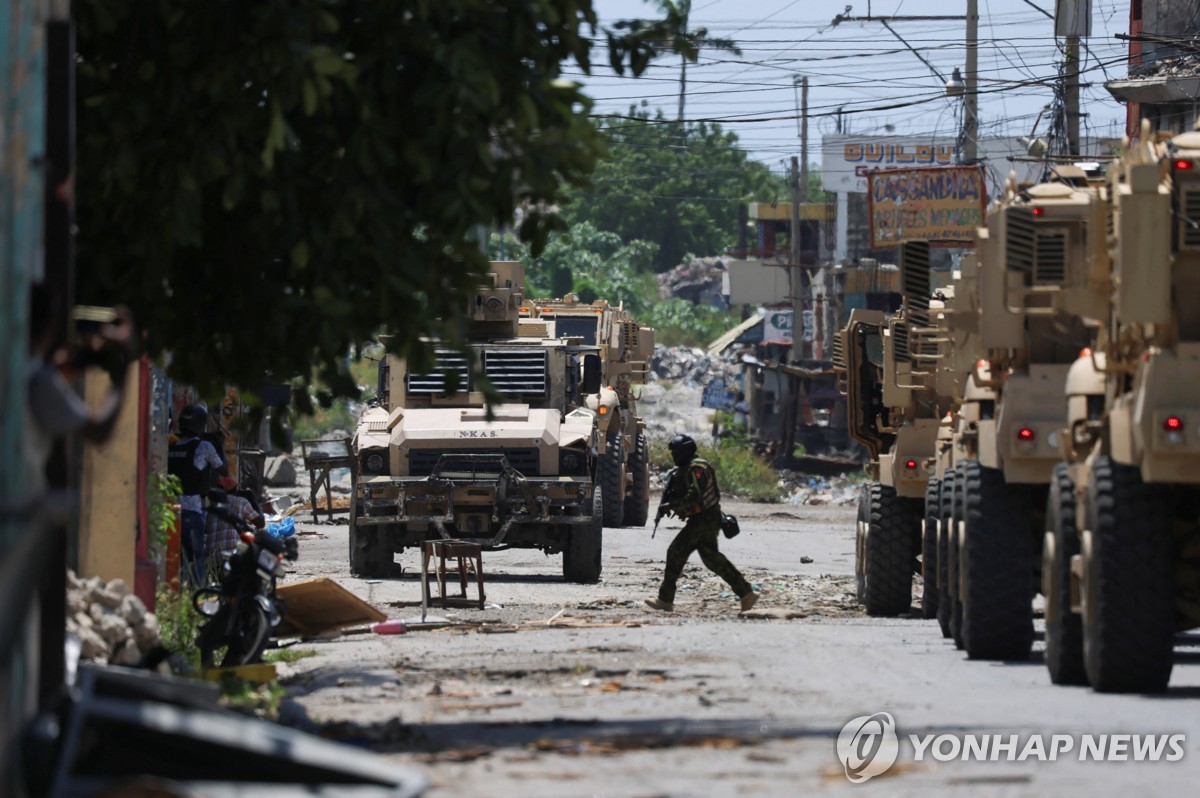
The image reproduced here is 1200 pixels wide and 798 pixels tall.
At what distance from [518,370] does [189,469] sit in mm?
6491

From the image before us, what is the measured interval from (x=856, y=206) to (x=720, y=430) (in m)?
10.4

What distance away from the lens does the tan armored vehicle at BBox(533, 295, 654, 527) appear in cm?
2661

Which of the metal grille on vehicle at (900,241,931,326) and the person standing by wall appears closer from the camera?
the person standing by wall

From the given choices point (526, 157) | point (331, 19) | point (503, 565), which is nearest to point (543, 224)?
point (526, 157)

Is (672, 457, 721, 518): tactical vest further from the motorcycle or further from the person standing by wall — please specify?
the motorcycle

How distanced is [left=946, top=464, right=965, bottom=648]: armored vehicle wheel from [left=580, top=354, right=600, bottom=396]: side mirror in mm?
8325

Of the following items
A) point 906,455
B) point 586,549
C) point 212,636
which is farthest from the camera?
point 586,549

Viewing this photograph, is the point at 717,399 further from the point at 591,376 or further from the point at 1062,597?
the point at 1062,597

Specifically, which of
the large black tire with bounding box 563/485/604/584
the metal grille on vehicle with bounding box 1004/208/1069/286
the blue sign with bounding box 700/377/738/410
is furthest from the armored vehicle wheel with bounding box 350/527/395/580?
the blue sign with bounding box 700/377/738/410

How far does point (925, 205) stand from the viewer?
129 feet

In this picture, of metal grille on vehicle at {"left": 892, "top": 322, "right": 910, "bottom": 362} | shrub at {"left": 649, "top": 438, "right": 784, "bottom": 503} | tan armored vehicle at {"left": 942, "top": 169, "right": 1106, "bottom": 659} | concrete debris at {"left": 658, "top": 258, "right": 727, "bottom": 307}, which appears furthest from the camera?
concrete debris at {"left": 658, "top": 258, "right": 727, "bottom": 307}

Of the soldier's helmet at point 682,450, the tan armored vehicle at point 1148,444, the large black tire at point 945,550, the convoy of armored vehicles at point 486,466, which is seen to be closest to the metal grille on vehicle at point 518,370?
the convoy of armored vehicles at point 486,466

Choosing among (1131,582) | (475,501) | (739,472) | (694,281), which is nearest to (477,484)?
(475,501)

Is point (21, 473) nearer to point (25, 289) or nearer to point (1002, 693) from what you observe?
point (25, 289)
